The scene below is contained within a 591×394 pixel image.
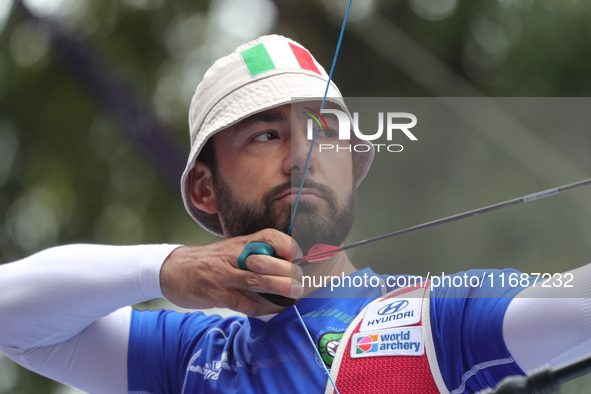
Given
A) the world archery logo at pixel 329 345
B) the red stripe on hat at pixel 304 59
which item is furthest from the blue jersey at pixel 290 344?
the red stripe on hat at pixel 304 59

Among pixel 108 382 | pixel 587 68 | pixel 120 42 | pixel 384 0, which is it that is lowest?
pixel 108 382

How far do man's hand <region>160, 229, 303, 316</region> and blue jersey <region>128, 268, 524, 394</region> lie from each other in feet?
0.14

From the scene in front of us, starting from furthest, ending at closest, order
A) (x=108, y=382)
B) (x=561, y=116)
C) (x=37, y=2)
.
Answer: (x=37, y=2) → (x=108, y=382) → (x=561, y=116)

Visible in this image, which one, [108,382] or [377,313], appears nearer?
[377,313]

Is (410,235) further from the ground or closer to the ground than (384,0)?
closer to the ground

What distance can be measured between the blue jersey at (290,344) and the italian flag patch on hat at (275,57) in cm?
28

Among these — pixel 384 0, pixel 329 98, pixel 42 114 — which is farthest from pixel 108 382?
pixel 42 114

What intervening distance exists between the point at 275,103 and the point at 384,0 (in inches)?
23.2

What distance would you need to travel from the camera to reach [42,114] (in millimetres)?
2439

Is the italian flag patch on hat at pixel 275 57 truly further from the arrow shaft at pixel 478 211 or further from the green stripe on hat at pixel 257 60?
the arrow shaft at pixel 478 211

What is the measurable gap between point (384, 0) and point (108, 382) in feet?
2.71

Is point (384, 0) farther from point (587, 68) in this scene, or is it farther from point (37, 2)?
point (37, 2)

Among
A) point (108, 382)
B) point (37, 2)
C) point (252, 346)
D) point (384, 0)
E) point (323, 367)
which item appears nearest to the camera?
point (323, 367)

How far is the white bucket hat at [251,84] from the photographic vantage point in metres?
0.71
